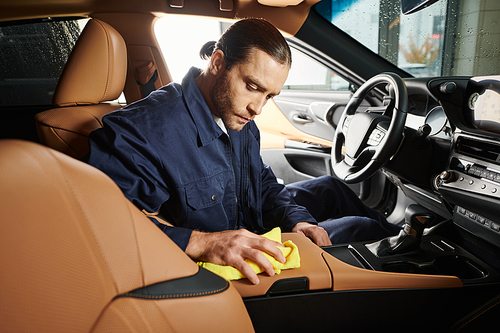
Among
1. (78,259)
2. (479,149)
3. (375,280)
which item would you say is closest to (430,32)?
(479,149)

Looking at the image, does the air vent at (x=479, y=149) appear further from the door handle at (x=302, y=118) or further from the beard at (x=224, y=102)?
the door handle at (x=302, y=118)

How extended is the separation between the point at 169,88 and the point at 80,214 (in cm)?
70

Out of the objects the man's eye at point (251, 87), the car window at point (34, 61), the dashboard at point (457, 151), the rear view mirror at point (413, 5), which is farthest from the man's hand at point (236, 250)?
the car window at point (34, 61)

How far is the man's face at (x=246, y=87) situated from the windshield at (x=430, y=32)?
0.81m

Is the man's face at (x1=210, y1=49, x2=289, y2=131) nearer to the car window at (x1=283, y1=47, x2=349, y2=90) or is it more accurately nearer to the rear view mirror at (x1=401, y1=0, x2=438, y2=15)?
the rear view mirror at (x1=401, y1=0, x2=438, y2=15)

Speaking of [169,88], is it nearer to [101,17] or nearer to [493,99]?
[101,17]

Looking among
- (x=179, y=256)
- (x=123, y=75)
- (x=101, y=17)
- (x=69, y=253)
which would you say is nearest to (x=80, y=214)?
(x=69, y=253)

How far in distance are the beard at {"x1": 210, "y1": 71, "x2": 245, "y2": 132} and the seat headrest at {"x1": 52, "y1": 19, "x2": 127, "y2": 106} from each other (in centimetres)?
42

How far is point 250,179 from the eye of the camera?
119 centimetres

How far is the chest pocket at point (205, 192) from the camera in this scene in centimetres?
96

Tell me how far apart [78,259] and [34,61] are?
162 cm

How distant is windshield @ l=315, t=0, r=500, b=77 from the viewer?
1.60m

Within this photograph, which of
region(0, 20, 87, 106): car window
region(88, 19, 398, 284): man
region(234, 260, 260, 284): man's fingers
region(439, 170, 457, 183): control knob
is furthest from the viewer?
region(0, 20, 87, 106): car window

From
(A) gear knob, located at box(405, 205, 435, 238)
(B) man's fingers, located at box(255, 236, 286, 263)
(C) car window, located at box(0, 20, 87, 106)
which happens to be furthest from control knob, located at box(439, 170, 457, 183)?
(C) car window, located at box(0, 20, 87, 106)
